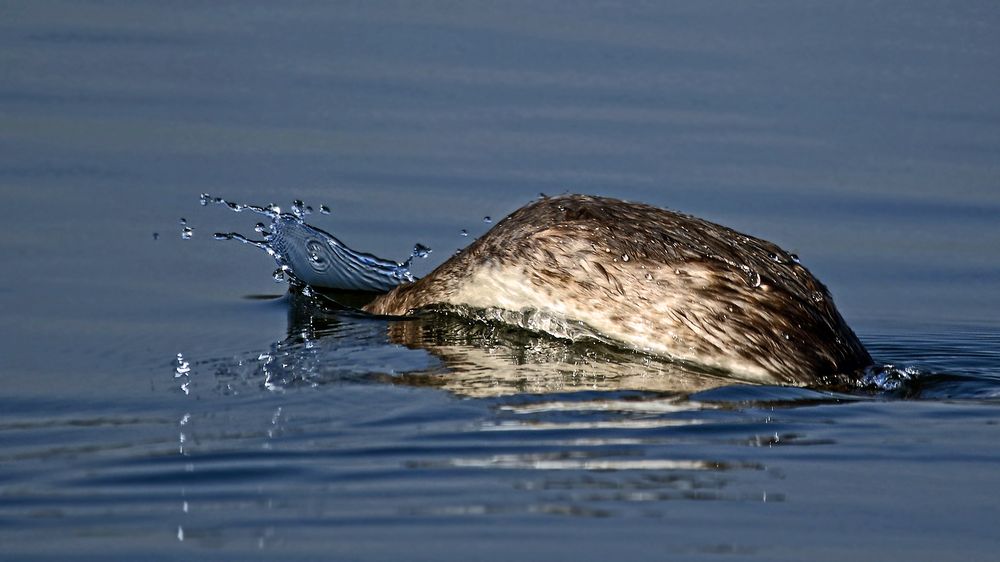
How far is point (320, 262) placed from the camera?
11.3 m

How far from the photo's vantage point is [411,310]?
10203 millimetres

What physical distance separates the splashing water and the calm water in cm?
41

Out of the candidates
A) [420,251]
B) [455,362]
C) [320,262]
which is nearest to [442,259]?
[420,251]

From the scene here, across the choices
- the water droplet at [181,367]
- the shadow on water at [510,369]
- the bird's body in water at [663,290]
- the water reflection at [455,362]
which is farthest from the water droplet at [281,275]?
the water droplet at [181,367]

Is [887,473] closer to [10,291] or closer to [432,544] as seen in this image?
[432,544]

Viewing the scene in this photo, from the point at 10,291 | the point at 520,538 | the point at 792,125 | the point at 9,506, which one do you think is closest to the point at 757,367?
the point at 520,538

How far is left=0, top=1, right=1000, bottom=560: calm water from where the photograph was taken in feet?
19.9

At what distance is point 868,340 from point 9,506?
595cm

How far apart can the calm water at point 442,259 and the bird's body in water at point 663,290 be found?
0.26 metres

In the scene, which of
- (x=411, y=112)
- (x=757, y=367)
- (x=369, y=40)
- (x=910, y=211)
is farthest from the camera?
(x=369, y=40)

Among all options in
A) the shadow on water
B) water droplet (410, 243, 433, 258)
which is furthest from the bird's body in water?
water droplet (410, 243, 433, 258)

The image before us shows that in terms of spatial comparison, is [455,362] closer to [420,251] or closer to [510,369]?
[510,369]

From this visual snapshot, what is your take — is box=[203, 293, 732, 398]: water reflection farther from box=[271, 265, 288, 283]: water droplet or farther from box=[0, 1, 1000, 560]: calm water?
box=[271, 265, 288, 283]: water droplet

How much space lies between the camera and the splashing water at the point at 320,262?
1130 centimetres
